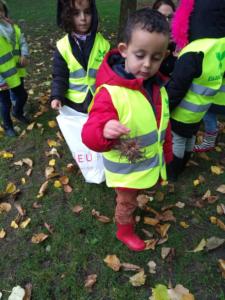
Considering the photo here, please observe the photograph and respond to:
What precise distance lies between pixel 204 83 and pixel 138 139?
1.08 m

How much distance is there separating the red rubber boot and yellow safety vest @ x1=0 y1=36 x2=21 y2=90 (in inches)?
88.9

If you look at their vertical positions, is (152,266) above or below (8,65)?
below

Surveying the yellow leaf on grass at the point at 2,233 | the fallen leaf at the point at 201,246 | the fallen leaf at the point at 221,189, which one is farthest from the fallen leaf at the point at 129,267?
the fallen leaf at the point at 221,189

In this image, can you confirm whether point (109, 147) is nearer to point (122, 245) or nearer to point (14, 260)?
point (122, 245)

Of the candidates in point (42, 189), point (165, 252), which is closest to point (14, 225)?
point (42, 189)

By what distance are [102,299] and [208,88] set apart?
6.24 ft

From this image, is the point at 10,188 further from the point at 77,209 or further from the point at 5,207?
the point at 77,209

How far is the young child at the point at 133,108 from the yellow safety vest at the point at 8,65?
209 cm

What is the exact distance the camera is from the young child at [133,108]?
2002 mm

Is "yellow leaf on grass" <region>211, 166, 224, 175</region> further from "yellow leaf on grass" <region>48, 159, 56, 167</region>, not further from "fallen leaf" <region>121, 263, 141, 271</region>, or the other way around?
"yellow leaf on grass" <region>48, 159, 56, 167</region>

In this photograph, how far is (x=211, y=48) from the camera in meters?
2.83

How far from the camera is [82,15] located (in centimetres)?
299

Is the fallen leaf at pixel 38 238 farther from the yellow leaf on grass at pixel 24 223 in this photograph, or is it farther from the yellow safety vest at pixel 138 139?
the yellow safety vest at pixel 138 139

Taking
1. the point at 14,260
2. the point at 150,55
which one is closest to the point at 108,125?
the point at 150,55
